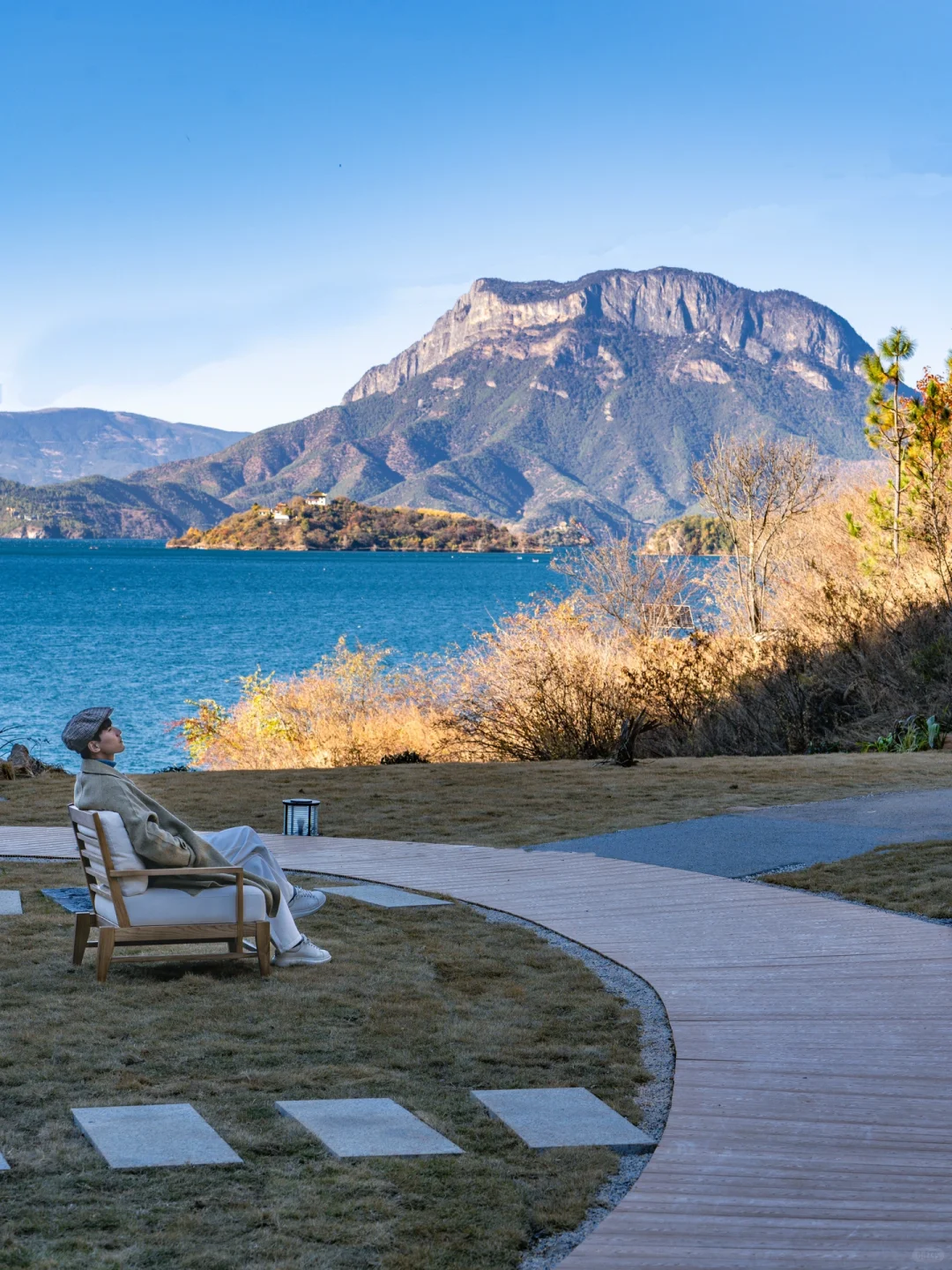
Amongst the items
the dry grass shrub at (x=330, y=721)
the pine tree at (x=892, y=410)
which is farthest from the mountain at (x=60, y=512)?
the pine tree at (x=892, y=410)

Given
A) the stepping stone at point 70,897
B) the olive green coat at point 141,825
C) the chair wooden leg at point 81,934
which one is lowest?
the stepping stone at point 70,897

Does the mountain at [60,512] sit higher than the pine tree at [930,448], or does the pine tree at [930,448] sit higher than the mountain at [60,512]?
the mountain at [60,512]

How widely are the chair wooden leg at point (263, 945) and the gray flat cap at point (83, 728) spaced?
1.05m

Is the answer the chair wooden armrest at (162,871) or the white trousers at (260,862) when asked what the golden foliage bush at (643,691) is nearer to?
the white trousers at (260,862)

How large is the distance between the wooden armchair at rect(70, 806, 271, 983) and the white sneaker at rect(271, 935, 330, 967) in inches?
7.2

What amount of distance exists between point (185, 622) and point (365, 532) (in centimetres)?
8483

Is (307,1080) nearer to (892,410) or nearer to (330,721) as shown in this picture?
(330,721)

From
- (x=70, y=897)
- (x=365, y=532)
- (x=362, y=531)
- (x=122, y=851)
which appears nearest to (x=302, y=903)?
(x=122, y=851)

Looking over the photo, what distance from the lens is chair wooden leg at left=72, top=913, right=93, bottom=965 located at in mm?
5926

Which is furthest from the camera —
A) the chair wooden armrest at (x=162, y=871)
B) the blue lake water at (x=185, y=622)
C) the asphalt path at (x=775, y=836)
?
the blue lake water at (x=185, y=622)

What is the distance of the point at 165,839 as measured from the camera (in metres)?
5.84

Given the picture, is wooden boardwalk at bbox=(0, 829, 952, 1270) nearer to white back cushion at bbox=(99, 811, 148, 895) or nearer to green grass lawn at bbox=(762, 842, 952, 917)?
green grass lawn at bbox=(762, 842, 952, 917)

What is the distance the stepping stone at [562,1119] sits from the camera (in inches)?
155

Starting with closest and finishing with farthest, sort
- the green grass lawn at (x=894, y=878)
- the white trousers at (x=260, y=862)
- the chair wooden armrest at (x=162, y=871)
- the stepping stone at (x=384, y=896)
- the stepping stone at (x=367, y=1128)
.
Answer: the stepping stone at (x=367, y=1128) → the chair wooden armrest at (x=162, y=871) → the white trousers at (x=260, y=862) → the green grass lawn at (x=894, y=878) → the stepping stone at (x=384, y=896)
